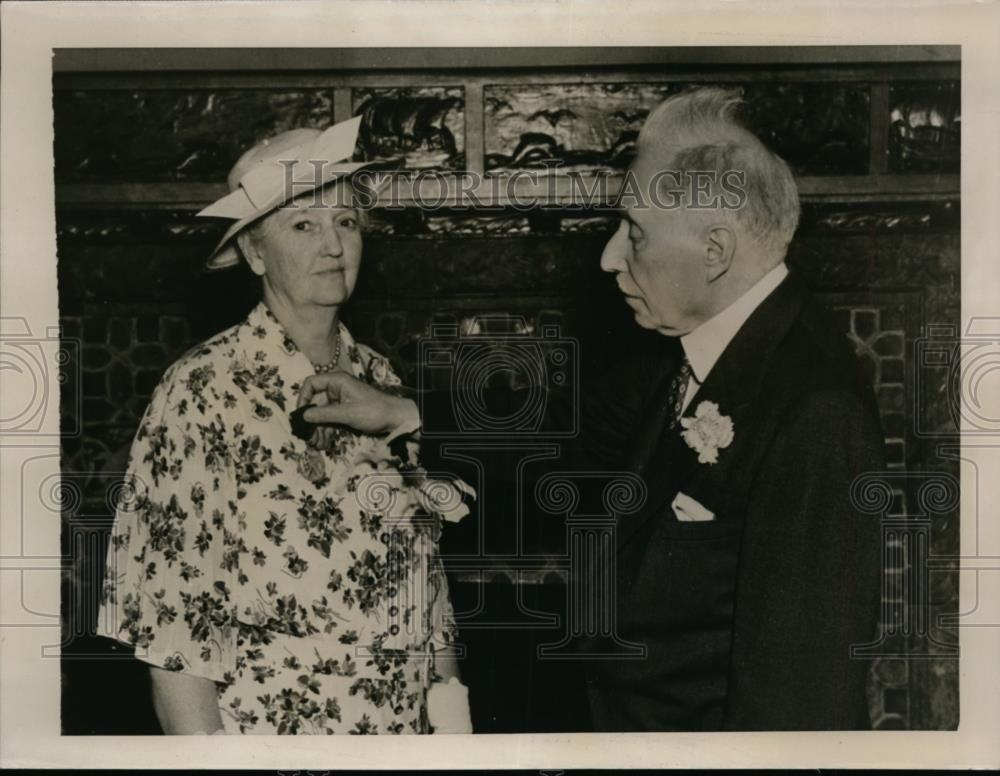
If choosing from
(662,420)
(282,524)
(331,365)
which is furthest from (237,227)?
(662,420)

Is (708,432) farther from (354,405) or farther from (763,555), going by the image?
(354,405)

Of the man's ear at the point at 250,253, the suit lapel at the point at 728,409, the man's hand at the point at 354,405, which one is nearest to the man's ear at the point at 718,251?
the suit lapel at the point at 728,409

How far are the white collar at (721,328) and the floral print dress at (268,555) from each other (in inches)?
24.7

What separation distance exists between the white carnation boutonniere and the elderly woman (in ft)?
1.84

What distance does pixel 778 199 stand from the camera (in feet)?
7.65

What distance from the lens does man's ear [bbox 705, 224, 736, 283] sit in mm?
2293

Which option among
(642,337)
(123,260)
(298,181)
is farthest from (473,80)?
(123,260)

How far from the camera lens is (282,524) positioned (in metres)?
2.27

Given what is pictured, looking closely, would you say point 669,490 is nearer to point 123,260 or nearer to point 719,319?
point 719,319

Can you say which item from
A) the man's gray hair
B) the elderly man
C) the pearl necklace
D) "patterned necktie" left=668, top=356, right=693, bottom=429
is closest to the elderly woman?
the pearl necklace

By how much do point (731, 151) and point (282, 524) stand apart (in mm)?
1201

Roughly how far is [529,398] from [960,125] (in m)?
1.10

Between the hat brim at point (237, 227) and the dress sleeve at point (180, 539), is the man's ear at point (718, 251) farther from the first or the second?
the dress sleeve at point (180, 539)

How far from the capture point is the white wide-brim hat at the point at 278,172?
90.7 inches
